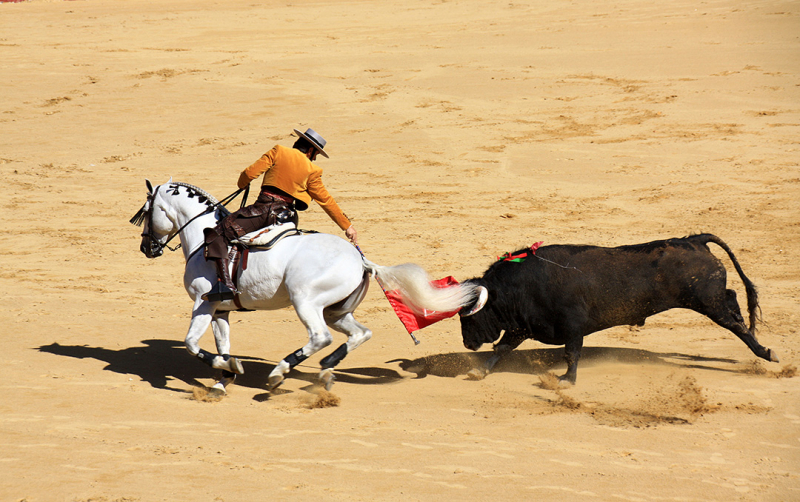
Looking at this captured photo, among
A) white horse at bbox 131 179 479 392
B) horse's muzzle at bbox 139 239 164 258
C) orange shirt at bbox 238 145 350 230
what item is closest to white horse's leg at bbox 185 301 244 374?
white horse at bbox 131 179 479 392

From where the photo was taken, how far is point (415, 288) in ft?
21.8

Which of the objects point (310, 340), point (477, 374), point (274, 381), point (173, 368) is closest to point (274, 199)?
point (310, 340)

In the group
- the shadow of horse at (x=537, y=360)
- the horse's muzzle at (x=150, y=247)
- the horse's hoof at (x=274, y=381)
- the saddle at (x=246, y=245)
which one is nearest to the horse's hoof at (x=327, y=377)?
the horse's hoof at (x=274, y=381)

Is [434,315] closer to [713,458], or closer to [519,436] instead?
[519,436]

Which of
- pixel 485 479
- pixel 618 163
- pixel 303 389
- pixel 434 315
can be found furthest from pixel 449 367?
pixel 618 163

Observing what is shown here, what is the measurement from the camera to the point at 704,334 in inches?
329

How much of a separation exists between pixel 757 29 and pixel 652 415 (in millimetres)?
18054

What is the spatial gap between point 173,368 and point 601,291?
4182 millimetres

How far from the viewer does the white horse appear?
625 centimetres

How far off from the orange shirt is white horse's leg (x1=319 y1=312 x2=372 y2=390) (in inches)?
35.9

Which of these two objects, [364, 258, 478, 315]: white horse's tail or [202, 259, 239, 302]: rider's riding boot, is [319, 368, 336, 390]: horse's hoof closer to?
[364, 258, 478, 315]: white horse's tail

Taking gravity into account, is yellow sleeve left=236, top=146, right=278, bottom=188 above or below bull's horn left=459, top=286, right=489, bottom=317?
above

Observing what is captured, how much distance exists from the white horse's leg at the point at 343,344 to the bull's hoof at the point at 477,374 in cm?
124

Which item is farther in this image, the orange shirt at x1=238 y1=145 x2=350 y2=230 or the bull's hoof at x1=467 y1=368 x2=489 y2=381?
the bull's hoof at x1=467 y1=368 x2=489 y2=381
